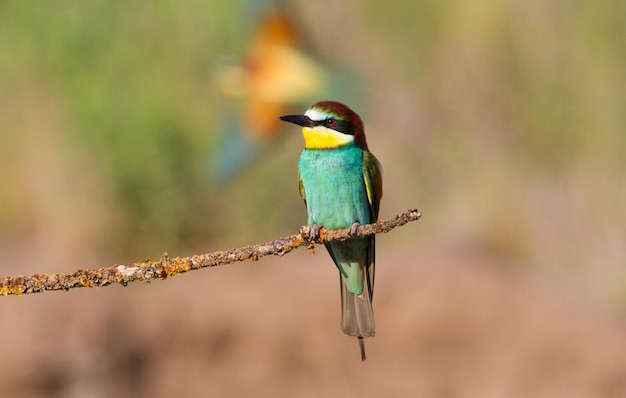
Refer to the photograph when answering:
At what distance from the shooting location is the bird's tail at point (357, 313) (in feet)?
6.22

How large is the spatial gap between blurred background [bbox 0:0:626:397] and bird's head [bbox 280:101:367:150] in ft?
6.65

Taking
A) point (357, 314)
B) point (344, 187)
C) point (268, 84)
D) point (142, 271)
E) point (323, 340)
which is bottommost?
point (323, 340)

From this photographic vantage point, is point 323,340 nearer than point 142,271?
No

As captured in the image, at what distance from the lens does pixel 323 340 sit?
4.16 meters

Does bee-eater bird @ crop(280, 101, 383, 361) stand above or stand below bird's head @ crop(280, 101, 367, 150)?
below

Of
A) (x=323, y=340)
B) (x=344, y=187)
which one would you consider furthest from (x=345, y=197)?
(x=323, y=340)

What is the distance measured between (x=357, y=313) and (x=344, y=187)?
28 centimetres

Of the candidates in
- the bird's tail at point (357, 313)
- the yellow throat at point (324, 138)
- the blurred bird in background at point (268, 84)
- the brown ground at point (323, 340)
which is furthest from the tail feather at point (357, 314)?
the blurred bird in background at point (268, 84)

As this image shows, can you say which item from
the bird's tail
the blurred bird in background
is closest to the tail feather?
the bird's tail

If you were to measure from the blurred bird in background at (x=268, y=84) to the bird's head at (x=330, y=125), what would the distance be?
221 centimetres

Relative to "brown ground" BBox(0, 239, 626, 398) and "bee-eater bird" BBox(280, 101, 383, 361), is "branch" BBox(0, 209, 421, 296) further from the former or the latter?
"brown ground" BBox(0, 239, 626, 398)

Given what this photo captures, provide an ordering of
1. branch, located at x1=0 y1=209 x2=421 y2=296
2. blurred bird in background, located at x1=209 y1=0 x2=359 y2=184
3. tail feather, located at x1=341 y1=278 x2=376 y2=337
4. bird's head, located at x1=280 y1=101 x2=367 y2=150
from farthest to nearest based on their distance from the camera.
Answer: blurred bird in background, located at x1=209 y1=0 x2=359 y2=184 < bird's head, located at x1=280 y1=101 x2=367 y2=150 < tail feather, located at x1=341 y1=278 x2=376 y2=337 < branch, located at x1=0 y1=209 x2=421 y2=296

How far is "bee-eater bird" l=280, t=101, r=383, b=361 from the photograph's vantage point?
6.77ft

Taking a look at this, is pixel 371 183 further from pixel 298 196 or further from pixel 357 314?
pixel 298 196
